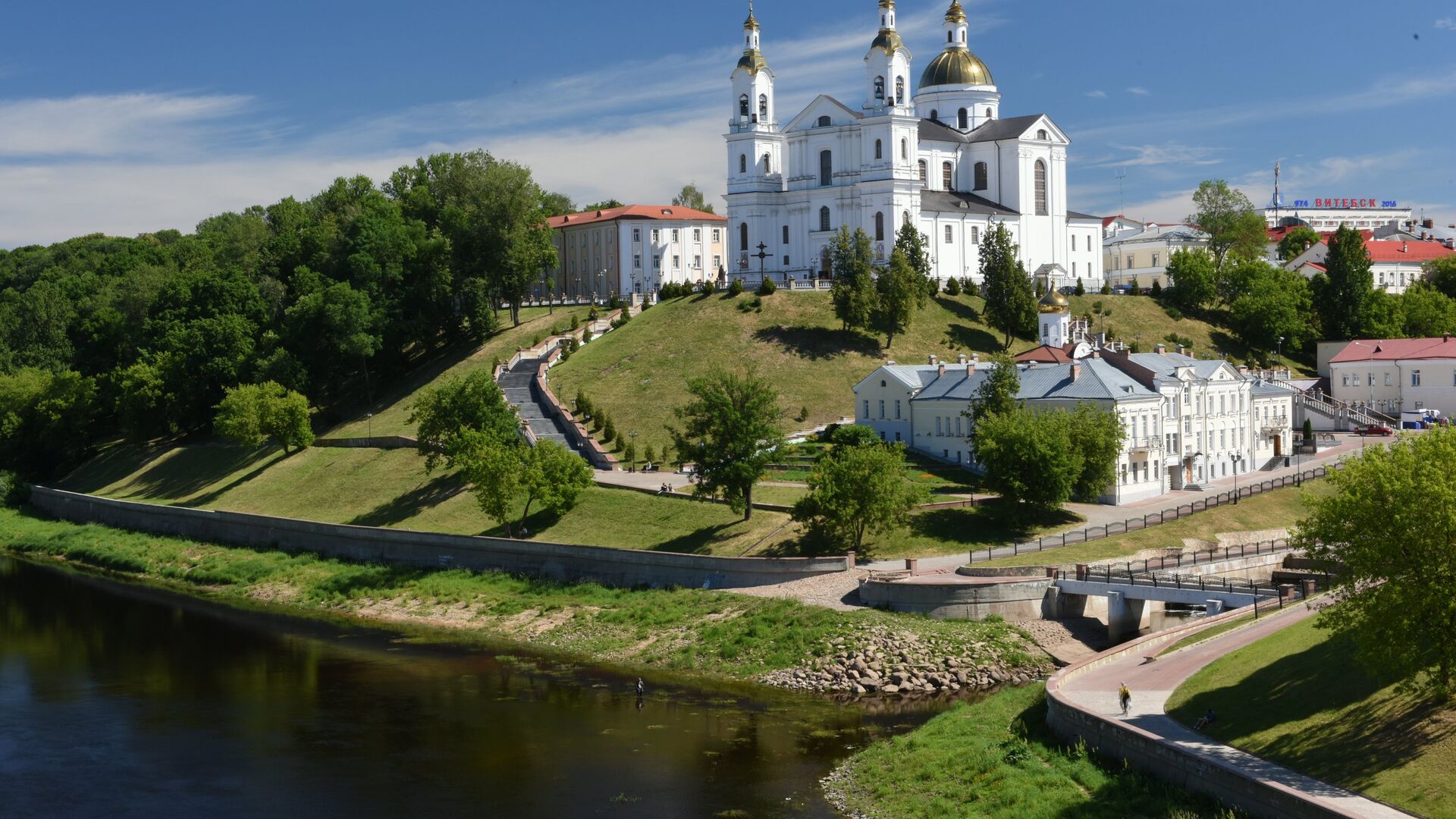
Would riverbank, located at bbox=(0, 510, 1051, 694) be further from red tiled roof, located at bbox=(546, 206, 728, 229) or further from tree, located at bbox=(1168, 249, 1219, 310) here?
tree, located at bbox=(1168, 249, 1219, 310)

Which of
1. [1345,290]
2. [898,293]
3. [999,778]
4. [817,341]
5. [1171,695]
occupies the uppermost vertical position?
[898,293]

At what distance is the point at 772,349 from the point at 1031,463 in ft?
113

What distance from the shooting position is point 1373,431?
79.4 meters

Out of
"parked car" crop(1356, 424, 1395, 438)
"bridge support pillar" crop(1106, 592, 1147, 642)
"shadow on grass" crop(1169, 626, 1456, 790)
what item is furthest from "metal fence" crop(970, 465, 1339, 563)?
"shadow on grass" crop(1169, 626, 1456, 790)

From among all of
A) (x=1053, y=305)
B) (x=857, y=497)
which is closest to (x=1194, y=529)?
(x=857, y=497)

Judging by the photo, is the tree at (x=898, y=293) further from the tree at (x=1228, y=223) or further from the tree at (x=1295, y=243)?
the tree at (x=1295, y=243)

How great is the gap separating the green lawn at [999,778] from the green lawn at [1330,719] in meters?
2.21

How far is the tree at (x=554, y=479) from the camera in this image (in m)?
60.8

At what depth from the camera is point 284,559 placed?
219ft

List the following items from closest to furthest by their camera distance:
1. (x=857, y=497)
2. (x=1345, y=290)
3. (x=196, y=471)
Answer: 1. (x=857, y=497)
2. (x=196, y=471)
3. (x=1345, y=290)

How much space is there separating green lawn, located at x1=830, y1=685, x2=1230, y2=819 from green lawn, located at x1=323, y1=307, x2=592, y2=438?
49240 mm

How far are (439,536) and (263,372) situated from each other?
3231cm

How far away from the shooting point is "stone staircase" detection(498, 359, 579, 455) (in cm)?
7588

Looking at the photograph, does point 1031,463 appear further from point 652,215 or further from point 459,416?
point 652,215
